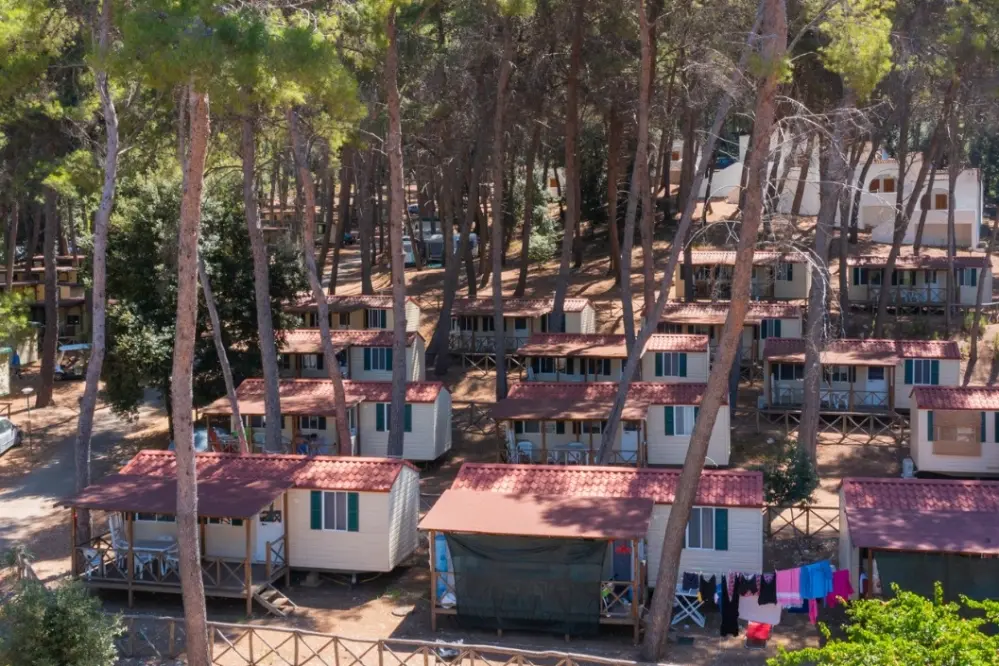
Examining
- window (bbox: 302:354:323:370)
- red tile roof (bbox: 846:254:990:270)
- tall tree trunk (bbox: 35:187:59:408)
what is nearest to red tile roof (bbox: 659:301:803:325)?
red tile roof (bbox: 846:254:990:270)

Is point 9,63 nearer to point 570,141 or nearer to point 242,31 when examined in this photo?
point 242,31

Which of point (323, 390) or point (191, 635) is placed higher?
point (323, 390)

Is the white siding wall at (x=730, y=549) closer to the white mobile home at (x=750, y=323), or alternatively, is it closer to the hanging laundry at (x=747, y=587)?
the hanging laundry at (x=747, y=587)

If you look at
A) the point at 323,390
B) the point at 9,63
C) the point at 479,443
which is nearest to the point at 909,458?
the point at 479,443

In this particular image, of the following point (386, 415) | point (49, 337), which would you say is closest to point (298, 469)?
point (386, 415)

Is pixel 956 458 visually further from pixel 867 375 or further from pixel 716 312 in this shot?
pixel 716 312
